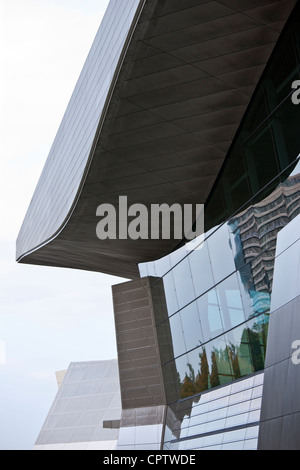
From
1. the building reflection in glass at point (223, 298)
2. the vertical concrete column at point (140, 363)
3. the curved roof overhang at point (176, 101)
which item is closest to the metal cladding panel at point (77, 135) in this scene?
the curved roof overhang at point (176, 101)

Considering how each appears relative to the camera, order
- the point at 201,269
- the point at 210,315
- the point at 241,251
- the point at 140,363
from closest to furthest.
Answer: the point at 241,251 → the point at 210,315 → the point at 201,269 → the point at 140,363

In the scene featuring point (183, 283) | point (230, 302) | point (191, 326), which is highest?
point (183, 283)

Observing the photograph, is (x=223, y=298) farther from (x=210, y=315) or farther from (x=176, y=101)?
(x=176, y=101)

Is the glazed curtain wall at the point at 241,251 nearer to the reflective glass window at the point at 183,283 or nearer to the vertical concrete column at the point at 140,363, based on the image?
the reflective glass window at the point at 183,283

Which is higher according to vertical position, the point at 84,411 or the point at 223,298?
the point at 84,411

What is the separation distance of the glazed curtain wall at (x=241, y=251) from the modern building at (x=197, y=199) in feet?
0.16

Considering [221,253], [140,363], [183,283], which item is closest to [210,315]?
[221,253]

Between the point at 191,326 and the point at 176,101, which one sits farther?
the point at 191,326

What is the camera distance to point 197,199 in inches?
743

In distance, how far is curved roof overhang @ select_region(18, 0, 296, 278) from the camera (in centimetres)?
1159

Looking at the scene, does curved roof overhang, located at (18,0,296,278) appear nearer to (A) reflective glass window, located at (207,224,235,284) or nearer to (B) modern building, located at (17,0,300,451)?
(B) modern building, located at (17,0,300,451)

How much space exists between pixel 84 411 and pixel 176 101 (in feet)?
122

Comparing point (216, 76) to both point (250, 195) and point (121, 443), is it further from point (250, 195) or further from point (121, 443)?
point (121, 443)

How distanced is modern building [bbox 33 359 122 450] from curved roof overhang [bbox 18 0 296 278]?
2788 cm
